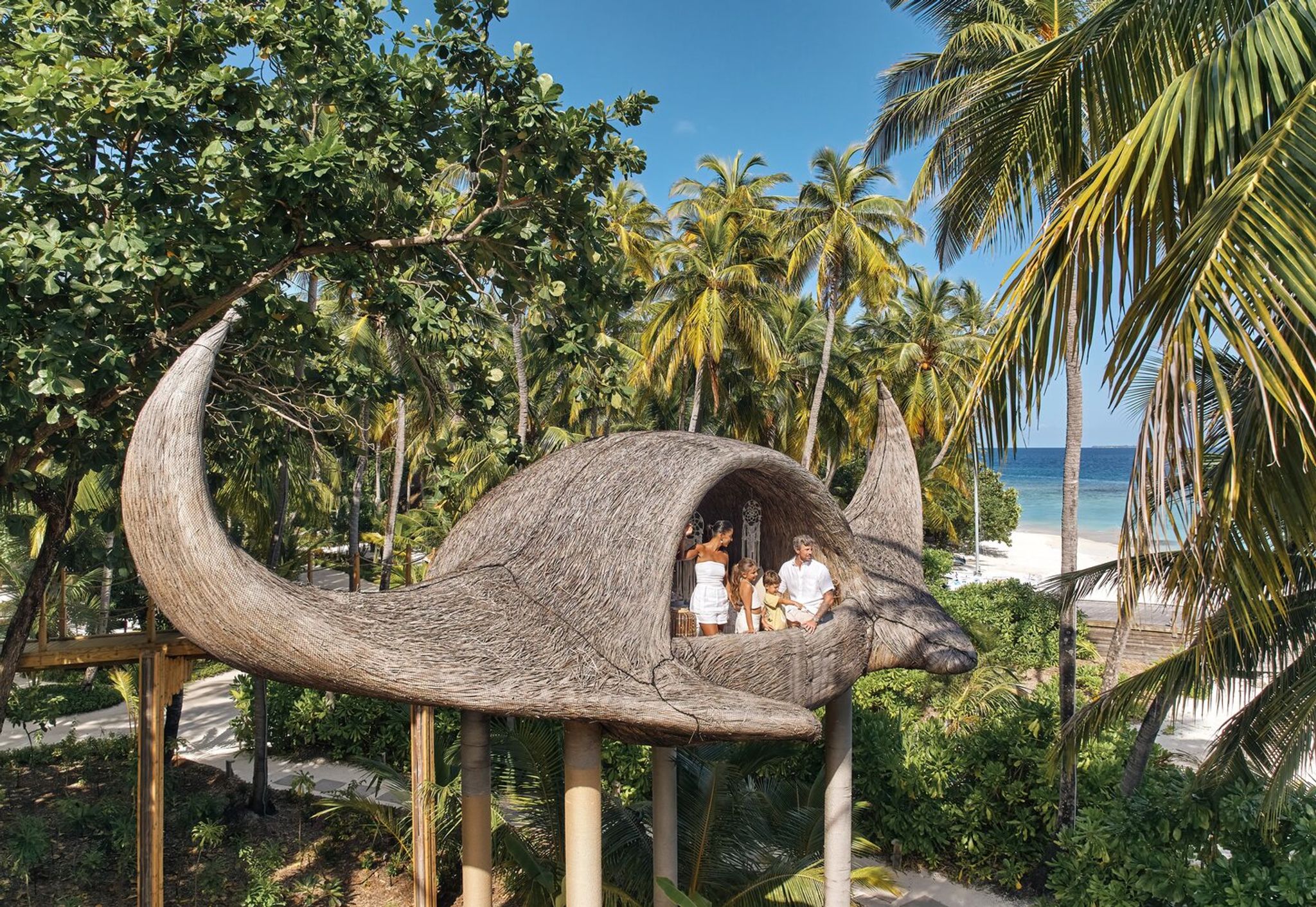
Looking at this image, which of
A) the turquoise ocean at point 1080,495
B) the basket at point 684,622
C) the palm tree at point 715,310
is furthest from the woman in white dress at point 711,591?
the turquoise ocean at point 1080,495

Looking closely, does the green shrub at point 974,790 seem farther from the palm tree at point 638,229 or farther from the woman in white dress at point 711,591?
the palm tree at point 638,229

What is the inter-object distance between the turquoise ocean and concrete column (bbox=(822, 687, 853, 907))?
49593 mm

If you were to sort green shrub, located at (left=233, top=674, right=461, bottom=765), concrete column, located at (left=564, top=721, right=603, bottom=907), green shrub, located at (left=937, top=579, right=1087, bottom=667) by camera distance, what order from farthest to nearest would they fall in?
green shrub, located at (left=937, top=579, right=1087, bottom=667) → green shrub, located at (left=233, top=674, right=461, bottom=765) → concrete column, located at (left=564, top=721, right=603, bottom=907)

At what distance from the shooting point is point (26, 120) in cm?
564

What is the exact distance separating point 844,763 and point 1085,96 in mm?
5633

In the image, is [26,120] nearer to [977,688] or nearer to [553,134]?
[553,134]

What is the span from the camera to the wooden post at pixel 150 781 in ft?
24.4

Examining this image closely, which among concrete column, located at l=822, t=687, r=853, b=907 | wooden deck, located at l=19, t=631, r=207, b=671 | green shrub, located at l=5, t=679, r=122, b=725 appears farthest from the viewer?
green shrub, located at l=5, t=679, r=122, b=725

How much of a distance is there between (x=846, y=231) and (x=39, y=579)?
1837 centimetres

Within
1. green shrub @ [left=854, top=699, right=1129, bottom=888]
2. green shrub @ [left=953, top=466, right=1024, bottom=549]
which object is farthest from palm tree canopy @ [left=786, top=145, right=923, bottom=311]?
green shrub @ [left=953, top=466, right=1024, bottom=549]

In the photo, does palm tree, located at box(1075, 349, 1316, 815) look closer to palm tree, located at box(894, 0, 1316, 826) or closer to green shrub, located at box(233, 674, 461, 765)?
palm tree, located at box(894, 0, 1316, 826)

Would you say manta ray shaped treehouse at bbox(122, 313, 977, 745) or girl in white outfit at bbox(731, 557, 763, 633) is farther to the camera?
girl in white outfit at bbox(731, 557, 763, 633)

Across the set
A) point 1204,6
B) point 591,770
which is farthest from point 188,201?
point 1204,6

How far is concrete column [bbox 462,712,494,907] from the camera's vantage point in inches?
237
